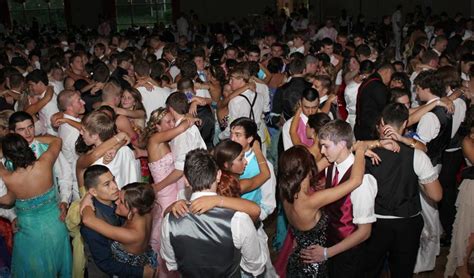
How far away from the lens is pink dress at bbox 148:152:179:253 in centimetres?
390

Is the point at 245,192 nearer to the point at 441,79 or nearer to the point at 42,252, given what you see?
the point at 42,252

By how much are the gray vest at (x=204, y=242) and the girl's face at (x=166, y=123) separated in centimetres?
158

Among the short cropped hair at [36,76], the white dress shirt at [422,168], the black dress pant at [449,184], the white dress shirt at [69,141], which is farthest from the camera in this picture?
the short cropped hair at [36,76]

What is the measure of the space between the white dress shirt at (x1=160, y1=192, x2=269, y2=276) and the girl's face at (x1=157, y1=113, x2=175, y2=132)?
1.52 meters

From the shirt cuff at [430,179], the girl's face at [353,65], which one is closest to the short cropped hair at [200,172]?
the shirt cuff at [430,179]

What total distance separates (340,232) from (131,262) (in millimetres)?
1143

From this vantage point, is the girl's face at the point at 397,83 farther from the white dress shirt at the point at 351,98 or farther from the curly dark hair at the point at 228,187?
the curly dark hair at the point at 228,187

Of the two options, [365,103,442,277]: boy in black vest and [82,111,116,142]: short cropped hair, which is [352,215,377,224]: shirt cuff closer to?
[365,103,442,277]: boy in black vest

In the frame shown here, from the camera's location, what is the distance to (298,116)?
410 centimetres

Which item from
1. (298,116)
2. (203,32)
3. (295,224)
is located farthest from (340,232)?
(203,32)

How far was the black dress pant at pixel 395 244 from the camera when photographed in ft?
10.2

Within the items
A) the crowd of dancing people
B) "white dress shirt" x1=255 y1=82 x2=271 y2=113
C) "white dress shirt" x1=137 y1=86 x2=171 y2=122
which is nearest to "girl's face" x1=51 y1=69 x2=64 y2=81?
the crowd of dancing people

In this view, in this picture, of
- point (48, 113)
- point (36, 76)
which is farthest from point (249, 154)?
point (36, 76)

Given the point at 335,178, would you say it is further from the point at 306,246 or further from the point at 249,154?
the point at 249,154
